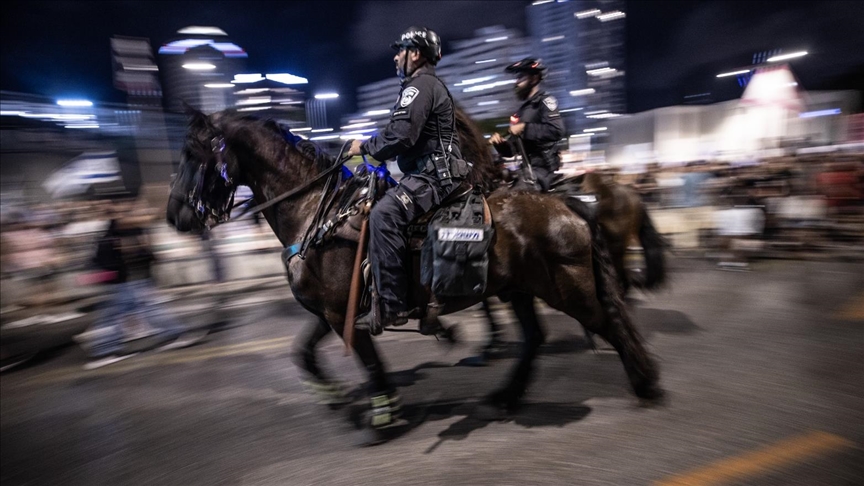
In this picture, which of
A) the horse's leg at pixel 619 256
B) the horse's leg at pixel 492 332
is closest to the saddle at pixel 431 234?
the horse's leg at pixel 619 256

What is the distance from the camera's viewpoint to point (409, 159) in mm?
3408

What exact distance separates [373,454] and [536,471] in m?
1.11

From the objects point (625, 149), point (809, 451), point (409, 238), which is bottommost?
point (809, 451)

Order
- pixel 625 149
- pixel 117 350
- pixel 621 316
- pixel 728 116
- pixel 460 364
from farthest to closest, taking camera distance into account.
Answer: pixel 625 149
pixel 728 116
pixel 117 350
pixel 460 364
pixel 621 316

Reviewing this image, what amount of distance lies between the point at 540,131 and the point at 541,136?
0.05 metres

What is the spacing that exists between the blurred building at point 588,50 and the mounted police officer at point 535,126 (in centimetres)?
14558

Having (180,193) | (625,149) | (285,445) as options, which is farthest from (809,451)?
(625,149)

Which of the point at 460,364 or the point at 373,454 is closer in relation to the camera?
the point at 373,454

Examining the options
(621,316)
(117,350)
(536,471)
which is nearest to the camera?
(536,471)

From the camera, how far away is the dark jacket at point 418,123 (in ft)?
10.2

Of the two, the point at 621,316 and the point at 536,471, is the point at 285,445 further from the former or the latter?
the point at 621,316

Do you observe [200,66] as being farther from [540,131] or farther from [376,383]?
[376,383]

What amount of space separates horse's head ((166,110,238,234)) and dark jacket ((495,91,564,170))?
2.53 m

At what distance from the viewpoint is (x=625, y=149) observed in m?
38.7
